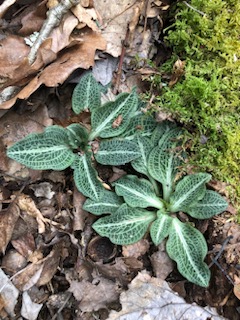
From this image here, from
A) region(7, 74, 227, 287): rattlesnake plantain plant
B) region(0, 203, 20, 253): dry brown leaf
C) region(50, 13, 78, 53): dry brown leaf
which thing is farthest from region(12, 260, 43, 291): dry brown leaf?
region(50, 13, 78, 53): dry brown leaf

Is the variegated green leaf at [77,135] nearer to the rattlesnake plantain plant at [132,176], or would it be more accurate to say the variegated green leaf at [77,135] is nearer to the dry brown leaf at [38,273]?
the rattlesnake plantain plant at [132,176]

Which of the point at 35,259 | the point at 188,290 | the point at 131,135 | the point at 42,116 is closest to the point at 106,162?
the point at 131,135

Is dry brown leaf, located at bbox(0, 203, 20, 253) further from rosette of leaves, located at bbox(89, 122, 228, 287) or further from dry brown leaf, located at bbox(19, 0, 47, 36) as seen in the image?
dry brown leaf, located at bbox(19, 0, 47, 36)

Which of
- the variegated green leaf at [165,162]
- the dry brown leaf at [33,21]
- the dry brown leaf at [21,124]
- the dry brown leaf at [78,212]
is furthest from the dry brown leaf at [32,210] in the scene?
the dry brown leaf at [33,21]

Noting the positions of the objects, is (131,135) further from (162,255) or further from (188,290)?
(188,290)

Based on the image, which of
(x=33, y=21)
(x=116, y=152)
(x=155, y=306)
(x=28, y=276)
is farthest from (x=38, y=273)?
(x=33, y=21)

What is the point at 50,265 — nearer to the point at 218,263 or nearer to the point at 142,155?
the point at 142,155
